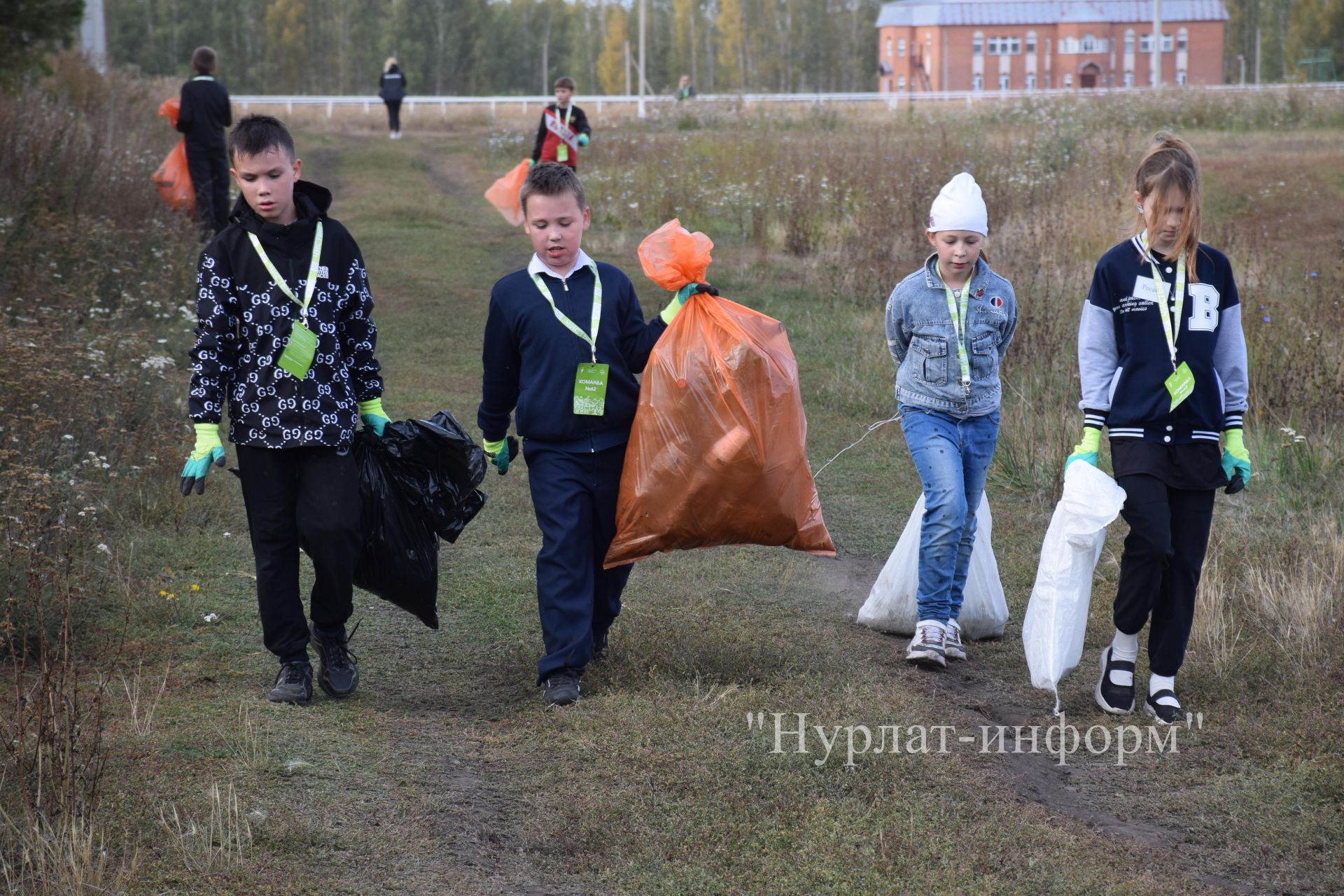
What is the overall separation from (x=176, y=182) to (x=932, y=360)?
10.5m

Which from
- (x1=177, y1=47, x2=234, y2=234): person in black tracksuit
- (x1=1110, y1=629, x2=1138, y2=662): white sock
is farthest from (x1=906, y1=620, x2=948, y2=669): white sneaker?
(x1=177, y1=47, x2=234, y2=234): person in black tracksuit

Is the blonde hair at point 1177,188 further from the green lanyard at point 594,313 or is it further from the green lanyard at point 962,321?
the green lanyard at point 594,313

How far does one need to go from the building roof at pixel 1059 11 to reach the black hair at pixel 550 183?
73.8 m

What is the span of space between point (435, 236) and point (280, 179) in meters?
11.9

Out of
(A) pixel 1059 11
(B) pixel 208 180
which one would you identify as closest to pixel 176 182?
(B) pixel 208 180

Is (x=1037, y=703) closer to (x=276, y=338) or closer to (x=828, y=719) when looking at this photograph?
(x=828, y=719)

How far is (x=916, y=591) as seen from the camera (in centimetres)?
482

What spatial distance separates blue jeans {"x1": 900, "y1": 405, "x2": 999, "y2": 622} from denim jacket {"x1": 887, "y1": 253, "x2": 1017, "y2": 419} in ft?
0.19

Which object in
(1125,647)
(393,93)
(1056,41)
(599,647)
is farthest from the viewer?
(1056,41)

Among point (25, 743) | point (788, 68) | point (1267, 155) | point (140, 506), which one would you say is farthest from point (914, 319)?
point (788, 68)

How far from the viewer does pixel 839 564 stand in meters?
5.95

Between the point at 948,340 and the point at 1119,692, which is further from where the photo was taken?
the point at 948,340

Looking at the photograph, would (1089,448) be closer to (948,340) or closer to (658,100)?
(948,340)

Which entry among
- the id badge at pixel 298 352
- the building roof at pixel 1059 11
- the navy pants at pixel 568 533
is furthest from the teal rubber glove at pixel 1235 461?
the building roof at pixel 1059 11
